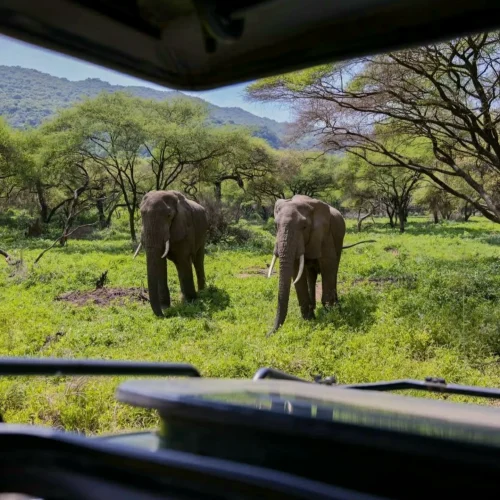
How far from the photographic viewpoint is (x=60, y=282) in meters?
11.6

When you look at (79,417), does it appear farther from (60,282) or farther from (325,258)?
(60,282)

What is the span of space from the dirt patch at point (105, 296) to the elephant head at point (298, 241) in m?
3.46

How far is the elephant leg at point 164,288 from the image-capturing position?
9086mm

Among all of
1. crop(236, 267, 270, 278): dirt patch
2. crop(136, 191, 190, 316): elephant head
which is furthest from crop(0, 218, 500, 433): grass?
crop(236, 267, 270, 278): dirt patch

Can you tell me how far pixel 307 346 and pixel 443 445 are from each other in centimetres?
580

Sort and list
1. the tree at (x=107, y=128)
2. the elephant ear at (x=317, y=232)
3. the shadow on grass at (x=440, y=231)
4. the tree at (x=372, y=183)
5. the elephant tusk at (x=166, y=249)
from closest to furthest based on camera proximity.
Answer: the elephant ear at (x=317, y=232) < the elephant tusk at (x=166, y=249) < the tree at (x=107, y=128) < the shadow on grass at (x=440, y=231) < the tree at (x=372, y=183)

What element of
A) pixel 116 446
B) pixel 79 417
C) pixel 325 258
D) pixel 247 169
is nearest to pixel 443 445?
pixel 116 446

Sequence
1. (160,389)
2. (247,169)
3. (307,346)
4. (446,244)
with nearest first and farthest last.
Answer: (160,389) → (307,346) → (446,244) → (247,169)

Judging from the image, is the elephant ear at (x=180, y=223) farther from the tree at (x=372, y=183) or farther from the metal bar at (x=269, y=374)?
the tree at (x=372, y=183)

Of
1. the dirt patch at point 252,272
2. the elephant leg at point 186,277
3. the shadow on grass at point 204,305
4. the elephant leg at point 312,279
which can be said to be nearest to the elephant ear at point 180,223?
the elephant leg at point 186,277

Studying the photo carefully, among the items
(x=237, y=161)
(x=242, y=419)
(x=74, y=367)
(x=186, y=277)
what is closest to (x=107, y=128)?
(x=237, y=161)

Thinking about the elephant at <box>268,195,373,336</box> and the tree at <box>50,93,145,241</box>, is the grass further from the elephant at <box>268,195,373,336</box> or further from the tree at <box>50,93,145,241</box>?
the tree at <box>50,93,145,241</box>

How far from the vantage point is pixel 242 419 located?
1.06 m

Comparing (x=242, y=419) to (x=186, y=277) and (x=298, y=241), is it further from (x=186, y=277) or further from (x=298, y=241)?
(x=186, y=277)
